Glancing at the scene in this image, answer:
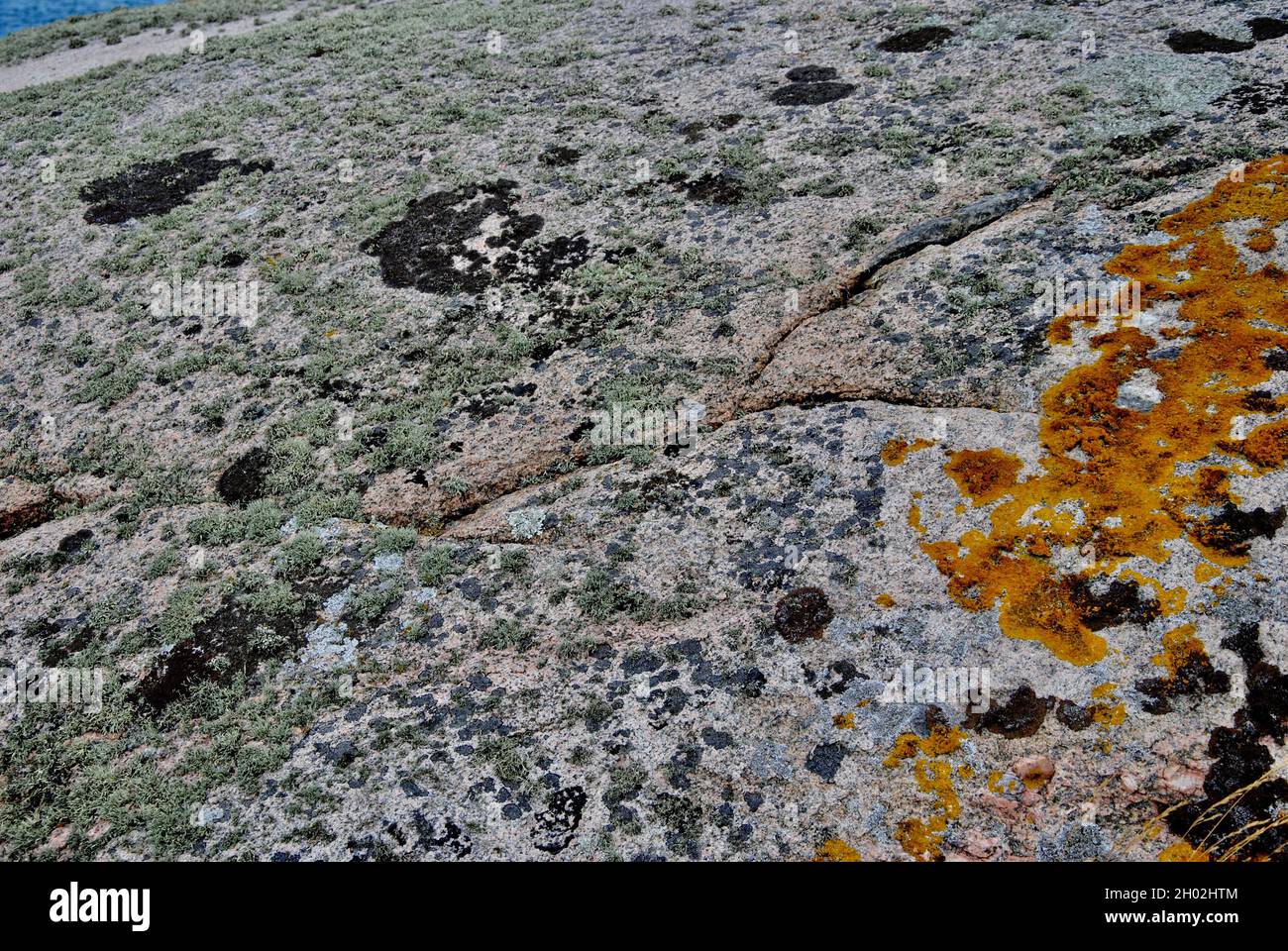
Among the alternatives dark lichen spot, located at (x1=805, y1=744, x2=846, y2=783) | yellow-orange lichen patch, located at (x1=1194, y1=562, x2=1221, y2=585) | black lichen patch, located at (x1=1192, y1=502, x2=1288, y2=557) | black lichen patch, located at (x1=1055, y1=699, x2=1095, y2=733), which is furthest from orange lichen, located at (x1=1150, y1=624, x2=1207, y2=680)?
dark lichen spot, located at (x1=805, y1=744, x2=846, y2=783)

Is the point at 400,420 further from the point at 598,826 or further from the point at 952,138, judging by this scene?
the point at 952,138

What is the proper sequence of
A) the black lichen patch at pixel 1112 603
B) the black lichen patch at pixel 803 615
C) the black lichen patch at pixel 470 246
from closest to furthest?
the black lichen patch at pixel 1112 603 < the black lichen patch at pixel 803 615 < the black lichen patch at pixel 470 246

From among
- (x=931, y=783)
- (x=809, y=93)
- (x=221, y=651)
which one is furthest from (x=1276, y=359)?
(x=221, y=651)

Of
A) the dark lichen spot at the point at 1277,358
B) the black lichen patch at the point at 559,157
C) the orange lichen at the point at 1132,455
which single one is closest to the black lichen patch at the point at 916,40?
the black lichen patch at the point at 559,157

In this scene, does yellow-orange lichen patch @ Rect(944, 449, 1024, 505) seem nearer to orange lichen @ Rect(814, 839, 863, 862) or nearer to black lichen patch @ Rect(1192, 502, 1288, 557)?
black lichen patch @ Rect(1192, 502, 1288, 557)

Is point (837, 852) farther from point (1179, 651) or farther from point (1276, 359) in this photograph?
point (1276, 359)

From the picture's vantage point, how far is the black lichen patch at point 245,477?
6.98m

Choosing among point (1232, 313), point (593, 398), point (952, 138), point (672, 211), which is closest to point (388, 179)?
point (672, 211)

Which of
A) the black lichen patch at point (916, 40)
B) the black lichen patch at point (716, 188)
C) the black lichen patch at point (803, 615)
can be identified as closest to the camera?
the black lichen patch at point (803, 615)

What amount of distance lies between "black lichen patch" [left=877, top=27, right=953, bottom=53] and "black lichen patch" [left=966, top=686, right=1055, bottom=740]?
8911 millimetres

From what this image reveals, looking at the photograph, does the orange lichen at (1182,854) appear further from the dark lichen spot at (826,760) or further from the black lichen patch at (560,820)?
the black lichen patch at (560,820)

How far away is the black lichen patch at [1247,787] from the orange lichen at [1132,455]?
60cm

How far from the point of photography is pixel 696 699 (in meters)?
4.94

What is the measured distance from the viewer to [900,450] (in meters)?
5.89
